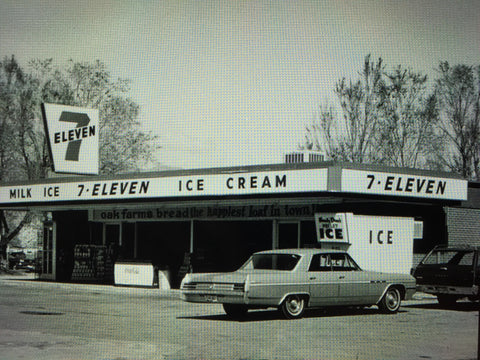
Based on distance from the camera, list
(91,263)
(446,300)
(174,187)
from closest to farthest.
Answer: (446,300) < (174,187) < (91,263)

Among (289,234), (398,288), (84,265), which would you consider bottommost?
(84,265)

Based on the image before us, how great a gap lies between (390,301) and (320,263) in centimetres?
225

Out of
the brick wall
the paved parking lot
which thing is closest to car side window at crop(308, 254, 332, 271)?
the paved parking lot

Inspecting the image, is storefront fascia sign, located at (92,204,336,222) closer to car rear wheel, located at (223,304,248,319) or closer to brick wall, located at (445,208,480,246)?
brick wall, located at (445,208,480,246)

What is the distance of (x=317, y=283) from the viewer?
16.4 m

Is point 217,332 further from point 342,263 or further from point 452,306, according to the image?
point 452,306

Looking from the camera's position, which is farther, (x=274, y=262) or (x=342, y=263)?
(x=342, y=263)

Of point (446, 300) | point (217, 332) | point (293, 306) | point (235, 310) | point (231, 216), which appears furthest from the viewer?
point (231, 216)

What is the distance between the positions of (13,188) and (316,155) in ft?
41.3

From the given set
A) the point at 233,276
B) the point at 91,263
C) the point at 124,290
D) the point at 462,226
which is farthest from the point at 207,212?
the point at 233,276

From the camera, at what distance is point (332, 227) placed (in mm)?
22828

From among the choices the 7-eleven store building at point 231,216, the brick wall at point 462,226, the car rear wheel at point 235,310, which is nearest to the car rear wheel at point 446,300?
the 7-eleven store building at point 231,216

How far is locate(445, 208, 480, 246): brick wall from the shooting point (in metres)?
25.8

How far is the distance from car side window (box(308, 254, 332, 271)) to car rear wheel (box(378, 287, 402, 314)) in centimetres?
176
